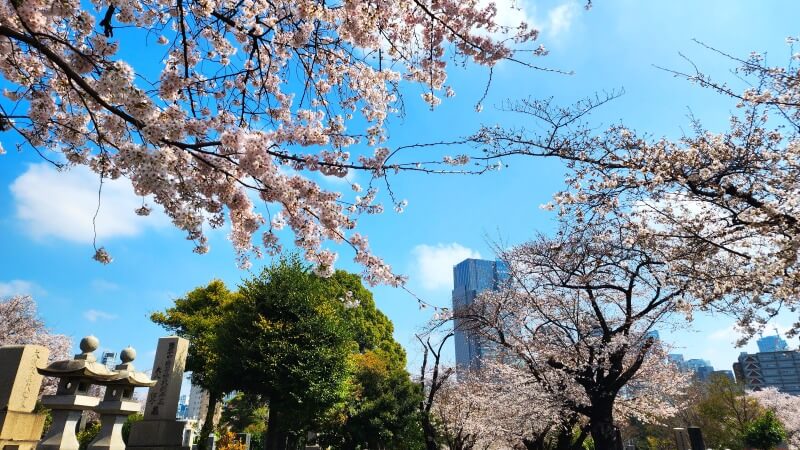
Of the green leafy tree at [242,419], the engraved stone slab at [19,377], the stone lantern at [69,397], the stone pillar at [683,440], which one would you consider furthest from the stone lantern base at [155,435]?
the green leafy tree at [242,419]

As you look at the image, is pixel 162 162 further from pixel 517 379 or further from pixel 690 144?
pixel 517 379

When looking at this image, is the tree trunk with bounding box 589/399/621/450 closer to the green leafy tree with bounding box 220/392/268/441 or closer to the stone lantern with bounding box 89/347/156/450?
the stone lantern with bounding box 89/347/156/450

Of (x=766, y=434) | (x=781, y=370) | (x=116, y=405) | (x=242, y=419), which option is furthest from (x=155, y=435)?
(x=781, y=370)

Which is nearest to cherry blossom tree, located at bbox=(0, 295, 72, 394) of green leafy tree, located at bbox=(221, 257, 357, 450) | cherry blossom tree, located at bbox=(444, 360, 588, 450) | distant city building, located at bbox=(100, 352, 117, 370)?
distant city building, located at bbox=(100, 352, 117, 370)

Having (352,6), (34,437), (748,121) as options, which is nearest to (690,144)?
(748,121)

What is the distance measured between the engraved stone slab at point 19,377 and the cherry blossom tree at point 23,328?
15556 millimetres

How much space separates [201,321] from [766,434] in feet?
97.4

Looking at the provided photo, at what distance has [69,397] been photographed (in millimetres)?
8320

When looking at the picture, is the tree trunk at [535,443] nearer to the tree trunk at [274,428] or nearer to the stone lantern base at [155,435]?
the tree trunk at [274,428]

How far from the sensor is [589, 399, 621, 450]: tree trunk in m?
11.1

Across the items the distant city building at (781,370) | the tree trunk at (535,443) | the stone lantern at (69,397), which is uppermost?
the distant city building at (781,370)

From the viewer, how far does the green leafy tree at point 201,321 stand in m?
19.1

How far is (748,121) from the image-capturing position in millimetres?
6488

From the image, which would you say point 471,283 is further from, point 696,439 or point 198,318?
point 696,439
